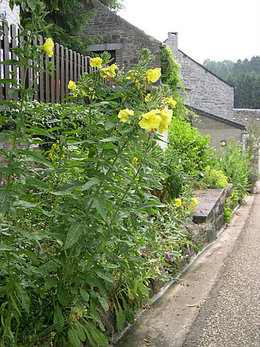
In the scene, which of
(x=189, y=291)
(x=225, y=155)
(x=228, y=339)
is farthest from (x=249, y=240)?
(x=225, y=155)

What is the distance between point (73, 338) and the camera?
1.95 m

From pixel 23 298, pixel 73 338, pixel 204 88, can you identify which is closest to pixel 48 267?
pixel 23 298

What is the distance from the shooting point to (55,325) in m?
1.95

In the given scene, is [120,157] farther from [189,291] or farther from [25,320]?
[189,291]

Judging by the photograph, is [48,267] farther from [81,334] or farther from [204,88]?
[204,88]

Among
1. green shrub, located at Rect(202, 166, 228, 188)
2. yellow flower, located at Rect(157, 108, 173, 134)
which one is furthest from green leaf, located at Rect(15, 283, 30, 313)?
green shrub, located at Rect(202, 166, 228, 188)

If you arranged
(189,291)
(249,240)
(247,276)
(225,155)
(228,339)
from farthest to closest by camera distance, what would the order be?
(225,155)
(249,240)
(247,276)
(189,291)
(228,339)

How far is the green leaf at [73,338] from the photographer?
1.94 metres

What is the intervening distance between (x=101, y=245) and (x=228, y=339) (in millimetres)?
1304

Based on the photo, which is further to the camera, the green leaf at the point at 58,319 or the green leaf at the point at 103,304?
the green leaf at the point at 103,304

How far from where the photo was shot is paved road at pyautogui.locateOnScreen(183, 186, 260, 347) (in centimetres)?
262

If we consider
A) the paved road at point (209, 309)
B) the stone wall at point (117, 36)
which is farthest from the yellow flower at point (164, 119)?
the stone wall at point (117, 36)

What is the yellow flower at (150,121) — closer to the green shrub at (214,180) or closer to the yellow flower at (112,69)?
the yellow flower at (112,69)

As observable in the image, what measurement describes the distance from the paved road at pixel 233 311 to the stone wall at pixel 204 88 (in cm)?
1820
